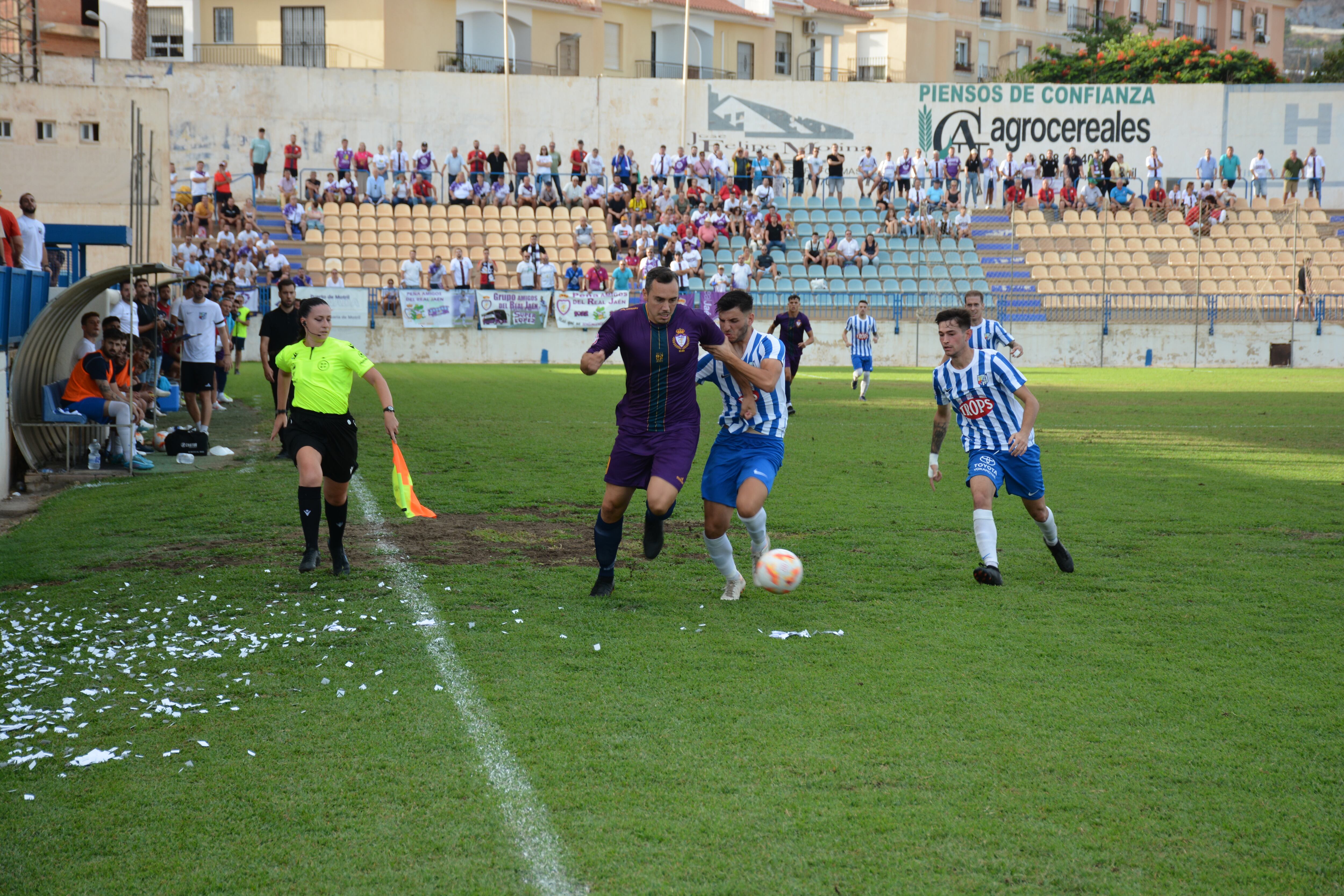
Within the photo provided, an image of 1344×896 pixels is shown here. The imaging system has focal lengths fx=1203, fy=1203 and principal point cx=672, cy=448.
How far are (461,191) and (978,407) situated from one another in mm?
32050

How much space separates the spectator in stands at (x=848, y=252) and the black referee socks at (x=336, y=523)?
1173 inches

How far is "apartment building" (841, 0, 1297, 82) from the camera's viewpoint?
2475 inches

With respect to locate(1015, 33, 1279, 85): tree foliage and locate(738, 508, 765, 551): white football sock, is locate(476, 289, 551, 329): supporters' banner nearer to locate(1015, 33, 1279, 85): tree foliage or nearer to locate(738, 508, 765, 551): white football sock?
locate(738, 508, 765, 551): white football sock

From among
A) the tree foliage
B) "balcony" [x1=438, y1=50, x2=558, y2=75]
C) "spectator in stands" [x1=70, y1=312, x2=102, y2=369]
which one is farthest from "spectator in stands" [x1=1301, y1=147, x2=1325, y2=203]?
"spectator in stands" [x1=70, y1=312, x2=102, y2=369]

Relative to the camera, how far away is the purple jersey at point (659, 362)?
23.0 feet

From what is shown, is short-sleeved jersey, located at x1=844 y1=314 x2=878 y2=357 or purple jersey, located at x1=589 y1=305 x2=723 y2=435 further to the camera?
short-sleeved jersey, located at x1=844 y1=314 x2=878 y2=357

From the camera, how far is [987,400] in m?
8.05

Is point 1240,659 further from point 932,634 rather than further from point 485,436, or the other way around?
point 485,436

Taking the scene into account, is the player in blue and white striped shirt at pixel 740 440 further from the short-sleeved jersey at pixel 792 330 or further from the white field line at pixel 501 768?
the short-sleeved jersey at pixel 792 330

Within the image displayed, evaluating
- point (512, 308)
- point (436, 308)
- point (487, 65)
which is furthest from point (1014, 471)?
point (487, 65)

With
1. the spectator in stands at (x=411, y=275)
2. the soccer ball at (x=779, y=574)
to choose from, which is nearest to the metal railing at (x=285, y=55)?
the spectator in stands at (x=411, y=275)

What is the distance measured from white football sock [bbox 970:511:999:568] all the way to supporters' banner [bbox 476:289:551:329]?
26.2 metres

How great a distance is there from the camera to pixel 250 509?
34.4 feet

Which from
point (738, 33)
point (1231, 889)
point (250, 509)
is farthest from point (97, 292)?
point (738, 33)
